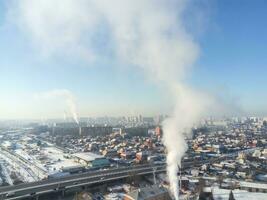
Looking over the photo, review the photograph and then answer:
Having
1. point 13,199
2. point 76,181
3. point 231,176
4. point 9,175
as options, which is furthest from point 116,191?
point 9,175

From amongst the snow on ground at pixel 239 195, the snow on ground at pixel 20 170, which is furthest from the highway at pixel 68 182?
the snow on ground at pixel 239 195

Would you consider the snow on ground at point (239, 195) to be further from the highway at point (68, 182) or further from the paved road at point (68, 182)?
the paved road at point (68, 182)

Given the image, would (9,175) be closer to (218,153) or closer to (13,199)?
(13,199)

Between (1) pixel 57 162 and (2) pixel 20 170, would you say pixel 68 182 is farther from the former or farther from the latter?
(1) pixel 57 162

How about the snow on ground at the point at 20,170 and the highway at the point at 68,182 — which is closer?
the highway at the point at 68,182

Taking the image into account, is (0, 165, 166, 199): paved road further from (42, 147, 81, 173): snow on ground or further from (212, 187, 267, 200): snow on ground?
(212, 187, 267, 200): snow on ground

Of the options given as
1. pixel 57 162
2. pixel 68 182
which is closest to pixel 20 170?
pixel 57 162

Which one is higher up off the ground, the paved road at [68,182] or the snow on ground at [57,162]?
the snow on ground at [57,162]
